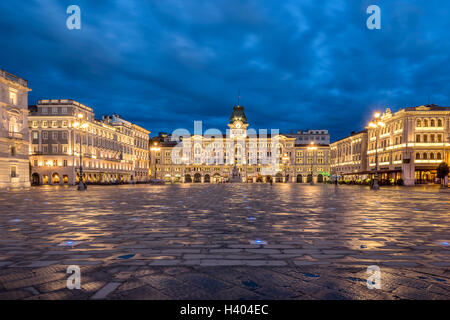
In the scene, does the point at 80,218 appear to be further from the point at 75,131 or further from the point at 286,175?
the point at 286,175

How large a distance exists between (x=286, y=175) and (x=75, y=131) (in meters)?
74.9

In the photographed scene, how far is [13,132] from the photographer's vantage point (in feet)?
133

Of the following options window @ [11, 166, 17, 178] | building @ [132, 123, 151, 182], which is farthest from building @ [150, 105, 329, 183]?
window @ [11, 166, 17, 178]

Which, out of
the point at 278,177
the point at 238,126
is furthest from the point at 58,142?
the point at 278,177

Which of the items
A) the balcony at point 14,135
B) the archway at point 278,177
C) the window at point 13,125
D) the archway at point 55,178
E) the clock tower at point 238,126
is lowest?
the archway at point 278,177

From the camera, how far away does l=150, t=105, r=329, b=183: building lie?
114562mm

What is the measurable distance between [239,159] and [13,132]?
82.8m

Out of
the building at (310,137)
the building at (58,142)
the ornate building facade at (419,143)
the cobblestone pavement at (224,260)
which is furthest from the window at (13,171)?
the building at (310,137)

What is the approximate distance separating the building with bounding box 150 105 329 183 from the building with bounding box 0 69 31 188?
7063 cm

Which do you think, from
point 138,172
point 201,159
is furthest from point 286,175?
point 138,172

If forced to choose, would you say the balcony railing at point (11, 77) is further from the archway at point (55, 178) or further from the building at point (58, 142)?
the archway at point (55, 178)

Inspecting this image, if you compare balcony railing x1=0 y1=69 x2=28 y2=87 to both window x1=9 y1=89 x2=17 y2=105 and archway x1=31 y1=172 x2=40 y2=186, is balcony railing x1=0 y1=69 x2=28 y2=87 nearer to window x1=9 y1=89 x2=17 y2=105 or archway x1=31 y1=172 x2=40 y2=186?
window x1=9 y1=89 x2=17 y2=105

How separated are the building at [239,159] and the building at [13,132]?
70.6m

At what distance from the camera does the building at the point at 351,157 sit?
85.0m
